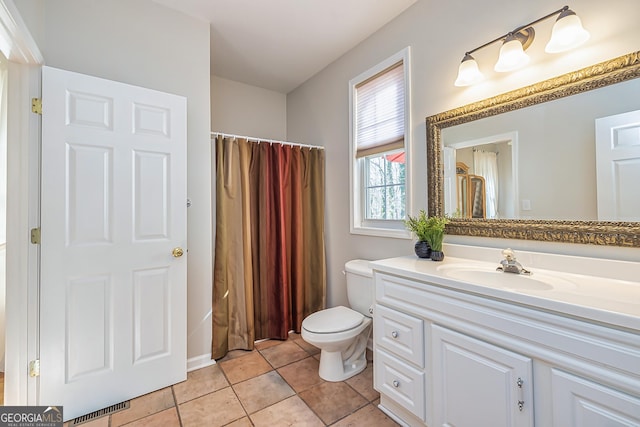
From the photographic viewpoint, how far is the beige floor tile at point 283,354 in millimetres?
2078

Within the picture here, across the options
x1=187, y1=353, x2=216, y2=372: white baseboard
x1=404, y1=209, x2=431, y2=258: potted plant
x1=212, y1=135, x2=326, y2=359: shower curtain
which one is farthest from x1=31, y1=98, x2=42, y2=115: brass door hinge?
x1=404, y1=209, x2=431, y2=258: potted plant

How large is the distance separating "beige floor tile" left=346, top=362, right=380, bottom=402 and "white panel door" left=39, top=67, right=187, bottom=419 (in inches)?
44.4

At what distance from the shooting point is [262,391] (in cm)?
Answer: 172

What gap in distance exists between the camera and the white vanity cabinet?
31.7 inches

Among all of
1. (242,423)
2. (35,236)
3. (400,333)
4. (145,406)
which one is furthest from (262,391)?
(35,236)

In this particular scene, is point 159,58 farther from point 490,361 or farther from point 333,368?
point 490,361

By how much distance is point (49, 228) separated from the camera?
1.43m

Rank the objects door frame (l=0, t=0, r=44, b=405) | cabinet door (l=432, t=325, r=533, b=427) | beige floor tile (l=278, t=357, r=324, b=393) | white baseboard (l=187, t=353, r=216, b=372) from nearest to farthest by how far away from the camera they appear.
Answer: cabinet door (l=432, t=325, r=533, b=427)
door frame (l=0, t=0, r=44, b=405)
beige floor tile (l=278, t=357, r=324, b=393)
white baseboard (l=187, t=353, r=216, b=372)

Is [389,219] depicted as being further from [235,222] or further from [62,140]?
[62,140]

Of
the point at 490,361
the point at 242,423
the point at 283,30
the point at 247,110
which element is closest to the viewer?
the point at 490,361

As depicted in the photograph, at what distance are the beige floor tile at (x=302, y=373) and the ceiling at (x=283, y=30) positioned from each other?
2.50 metres

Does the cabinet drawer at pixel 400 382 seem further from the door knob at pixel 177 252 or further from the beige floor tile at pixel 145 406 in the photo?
the door knob at pixel 177 252

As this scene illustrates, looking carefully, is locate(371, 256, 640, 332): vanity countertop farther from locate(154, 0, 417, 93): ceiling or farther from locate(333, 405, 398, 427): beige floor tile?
locate(154, 0, 417, 93): ceiling

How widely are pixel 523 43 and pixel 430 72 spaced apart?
52cm
